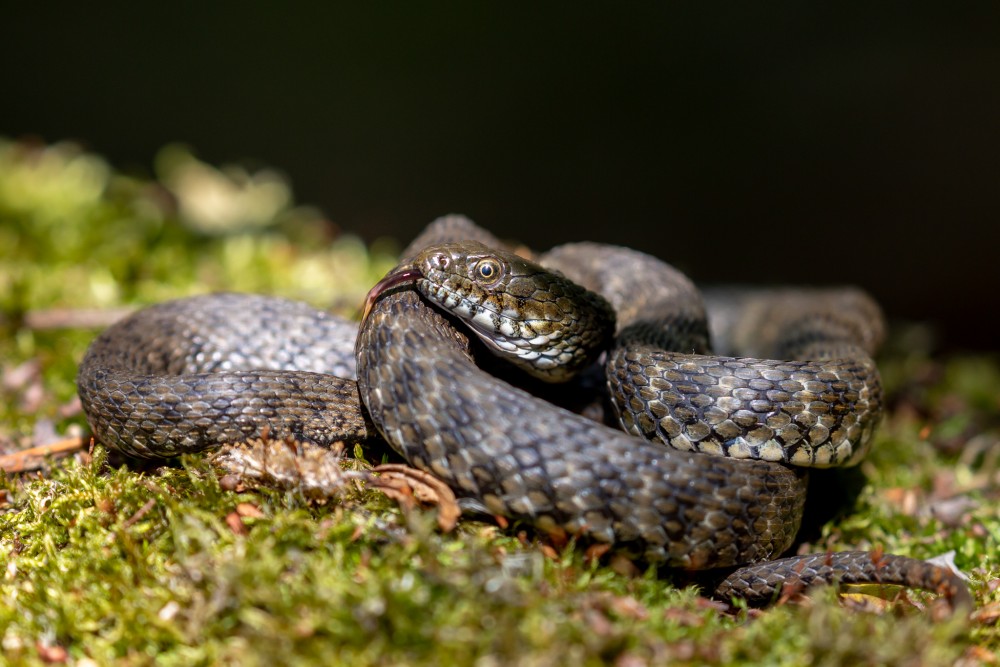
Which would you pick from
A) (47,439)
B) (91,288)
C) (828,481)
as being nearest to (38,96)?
(91,288)

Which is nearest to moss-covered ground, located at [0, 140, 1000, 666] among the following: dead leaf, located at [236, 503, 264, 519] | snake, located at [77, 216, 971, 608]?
dead leaf, located at [236, 503, 264, 519]

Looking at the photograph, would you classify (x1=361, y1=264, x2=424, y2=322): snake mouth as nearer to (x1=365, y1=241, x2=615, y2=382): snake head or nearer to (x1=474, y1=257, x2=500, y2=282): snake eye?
(x1=365, y1=241, x2=615, y2=382): snake head

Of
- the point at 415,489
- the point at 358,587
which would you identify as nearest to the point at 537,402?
the point at 415,489

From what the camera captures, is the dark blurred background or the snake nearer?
the snake

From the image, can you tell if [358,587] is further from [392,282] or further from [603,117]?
[603,117]

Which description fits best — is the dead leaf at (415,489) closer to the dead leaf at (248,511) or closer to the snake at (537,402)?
the snake at (537,402)

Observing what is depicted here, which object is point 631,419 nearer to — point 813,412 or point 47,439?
point 813,412

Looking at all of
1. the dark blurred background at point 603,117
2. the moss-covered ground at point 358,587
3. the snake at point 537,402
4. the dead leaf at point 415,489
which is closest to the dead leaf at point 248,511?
the moss-covered ground at point 358,587
